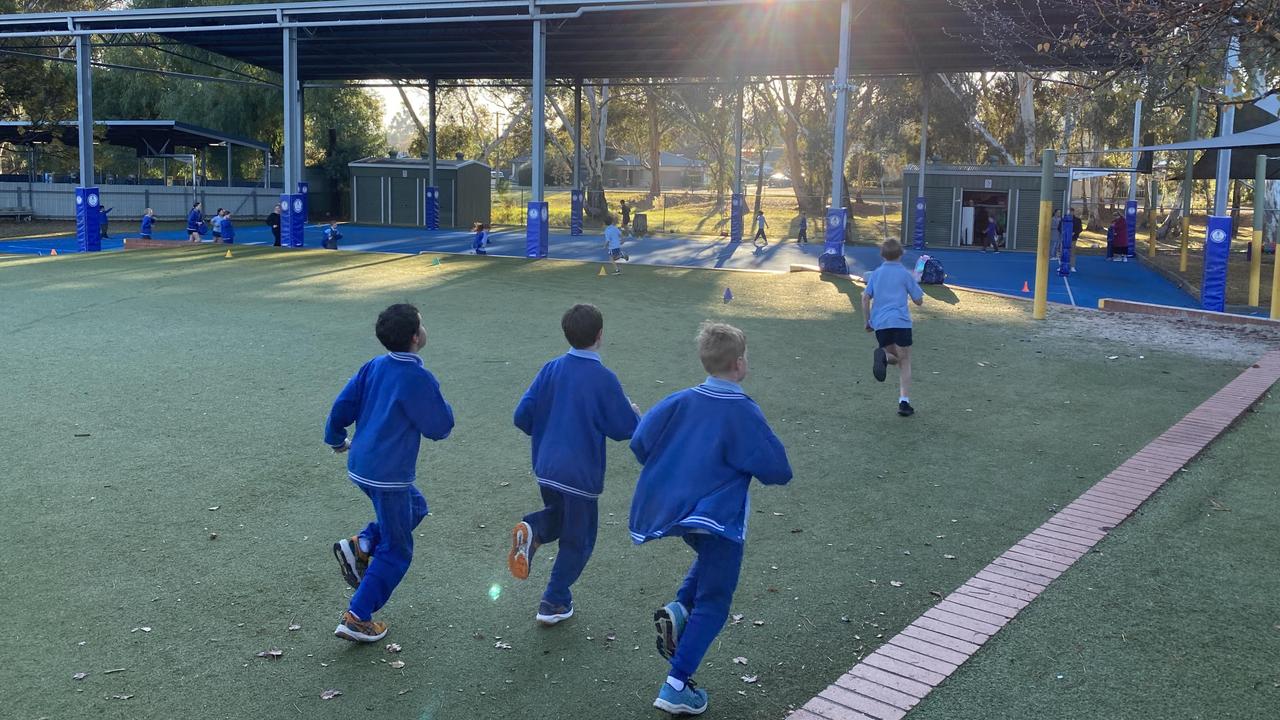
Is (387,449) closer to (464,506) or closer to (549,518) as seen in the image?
(549,518)

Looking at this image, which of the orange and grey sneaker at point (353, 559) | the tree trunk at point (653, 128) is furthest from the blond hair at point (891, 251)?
the tree trunk at point (653, 128)

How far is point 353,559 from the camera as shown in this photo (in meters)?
4.67

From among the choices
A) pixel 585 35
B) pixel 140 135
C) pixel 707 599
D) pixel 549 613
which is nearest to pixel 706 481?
pixel 707 599

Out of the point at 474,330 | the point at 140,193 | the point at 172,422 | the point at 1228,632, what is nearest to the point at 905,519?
the point at 1228,632

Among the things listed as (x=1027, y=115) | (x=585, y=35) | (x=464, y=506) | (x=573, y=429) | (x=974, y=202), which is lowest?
(x=464, y=506)

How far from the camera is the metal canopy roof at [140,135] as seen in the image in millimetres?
37375

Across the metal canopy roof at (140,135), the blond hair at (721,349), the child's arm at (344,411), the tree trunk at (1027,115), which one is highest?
the tree trunk at (1027,115)

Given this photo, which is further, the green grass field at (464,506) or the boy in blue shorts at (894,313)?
the boy in blue shorts at (894,313)

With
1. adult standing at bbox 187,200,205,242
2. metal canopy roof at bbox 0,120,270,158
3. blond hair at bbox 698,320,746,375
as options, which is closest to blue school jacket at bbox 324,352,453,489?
blond hair at bbox 698,320,746,375

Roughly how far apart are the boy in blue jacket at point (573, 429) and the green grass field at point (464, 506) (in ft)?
1.61

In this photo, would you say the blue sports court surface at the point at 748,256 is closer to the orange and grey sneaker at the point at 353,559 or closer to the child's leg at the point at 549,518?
the child's leg at the point at 549,518

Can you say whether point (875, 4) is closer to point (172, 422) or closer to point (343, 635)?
point (172, 422)

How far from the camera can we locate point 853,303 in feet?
57.8

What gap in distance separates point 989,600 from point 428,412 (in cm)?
269
